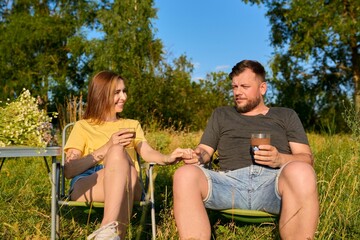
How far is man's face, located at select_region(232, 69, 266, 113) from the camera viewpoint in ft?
11.3

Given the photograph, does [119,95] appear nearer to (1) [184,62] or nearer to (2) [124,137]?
(2) [124,137]

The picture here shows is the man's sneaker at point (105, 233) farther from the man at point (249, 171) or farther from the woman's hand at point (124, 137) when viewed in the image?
the woman's hand at point (124, 137)

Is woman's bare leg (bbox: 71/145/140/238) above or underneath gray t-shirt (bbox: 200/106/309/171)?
underneath

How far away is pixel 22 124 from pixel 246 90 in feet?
5.01

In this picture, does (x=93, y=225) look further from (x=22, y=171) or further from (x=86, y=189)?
(x=22, y=171)

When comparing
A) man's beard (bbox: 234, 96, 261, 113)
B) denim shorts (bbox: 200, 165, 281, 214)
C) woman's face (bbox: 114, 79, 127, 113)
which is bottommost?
denim shorts (bbox: 200, 165, 281, 214)

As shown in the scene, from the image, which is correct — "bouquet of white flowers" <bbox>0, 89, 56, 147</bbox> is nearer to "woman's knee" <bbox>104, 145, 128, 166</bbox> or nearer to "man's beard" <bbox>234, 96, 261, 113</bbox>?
"woman's knee" <bbox>104, 145, 128, 166</bbox>

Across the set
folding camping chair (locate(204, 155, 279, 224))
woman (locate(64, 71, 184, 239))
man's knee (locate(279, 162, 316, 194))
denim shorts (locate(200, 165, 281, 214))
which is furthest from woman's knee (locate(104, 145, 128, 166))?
man's knee (locate(279, 162, 316, 194))

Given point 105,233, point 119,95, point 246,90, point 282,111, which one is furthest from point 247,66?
point 105,233

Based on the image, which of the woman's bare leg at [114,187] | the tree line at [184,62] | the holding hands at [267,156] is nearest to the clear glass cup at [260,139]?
the holding hands at [267,156]

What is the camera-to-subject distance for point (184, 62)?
16203 mm

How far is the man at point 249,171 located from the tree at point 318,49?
10.6m

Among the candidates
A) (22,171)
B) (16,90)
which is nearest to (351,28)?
(22,171)

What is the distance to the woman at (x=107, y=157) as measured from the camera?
9.16 feet
